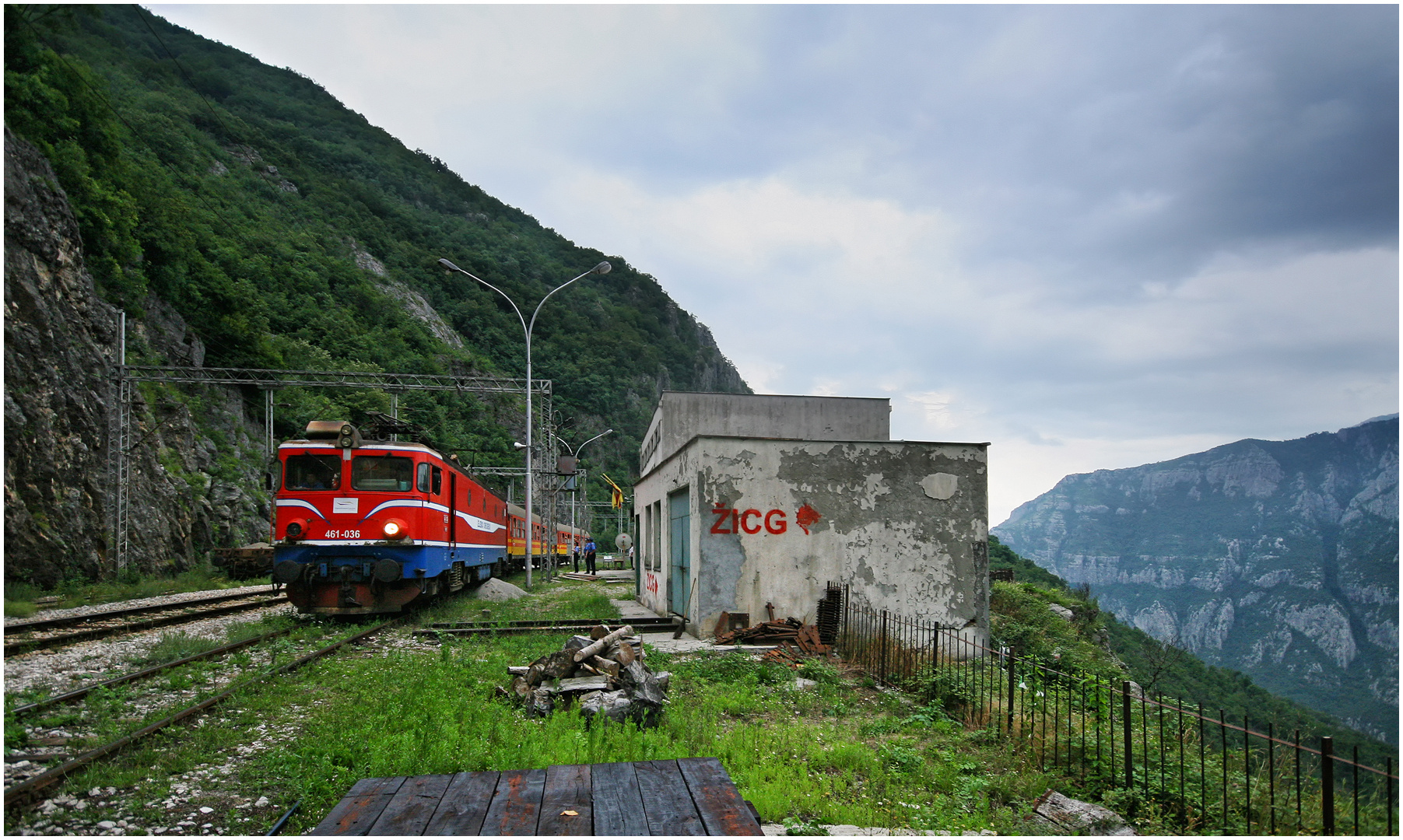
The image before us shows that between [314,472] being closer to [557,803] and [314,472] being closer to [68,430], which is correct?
[557,803]

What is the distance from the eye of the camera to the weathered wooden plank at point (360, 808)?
8.81ft

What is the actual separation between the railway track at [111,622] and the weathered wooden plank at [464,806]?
9541mm

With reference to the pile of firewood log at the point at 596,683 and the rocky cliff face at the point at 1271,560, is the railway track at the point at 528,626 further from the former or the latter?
the rocky cliff face at the point at 1271,560

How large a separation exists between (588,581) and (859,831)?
83.8ft

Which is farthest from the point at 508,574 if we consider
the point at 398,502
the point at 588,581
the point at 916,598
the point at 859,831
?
the point at 859,831

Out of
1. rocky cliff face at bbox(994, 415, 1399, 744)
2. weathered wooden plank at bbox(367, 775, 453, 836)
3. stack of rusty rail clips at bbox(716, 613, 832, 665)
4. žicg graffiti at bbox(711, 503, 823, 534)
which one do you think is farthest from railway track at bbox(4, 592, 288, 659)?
rocky cliff face at bbox(994, 415, 1399, 744)

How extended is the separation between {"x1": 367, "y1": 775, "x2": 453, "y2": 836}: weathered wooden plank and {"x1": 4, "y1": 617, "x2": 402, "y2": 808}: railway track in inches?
120

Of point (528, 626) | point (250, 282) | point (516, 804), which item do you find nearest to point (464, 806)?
point (516, 804)

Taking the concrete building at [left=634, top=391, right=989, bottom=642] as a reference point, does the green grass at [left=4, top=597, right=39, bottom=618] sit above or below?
below

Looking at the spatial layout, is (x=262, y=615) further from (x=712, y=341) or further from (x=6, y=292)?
(x=712, y=341)

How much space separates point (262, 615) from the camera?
46.6 ft

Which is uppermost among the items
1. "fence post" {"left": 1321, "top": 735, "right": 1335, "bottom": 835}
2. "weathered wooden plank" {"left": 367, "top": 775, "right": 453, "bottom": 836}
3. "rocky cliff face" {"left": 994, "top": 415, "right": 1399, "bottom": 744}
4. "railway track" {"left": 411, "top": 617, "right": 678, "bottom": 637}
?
"weathered wooden plank" {"left": 367, "top": 775, "right": 453, "bottom": 836}

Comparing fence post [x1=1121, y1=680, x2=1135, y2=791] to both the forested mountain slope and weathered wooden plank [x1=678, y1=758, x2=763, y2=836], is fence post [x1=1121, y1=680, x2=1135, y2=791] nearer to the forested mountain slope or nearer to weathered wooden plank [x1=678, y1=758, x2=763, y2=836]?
weathered wooden plank [x1=678, y1=758, x2=763, y2=836]

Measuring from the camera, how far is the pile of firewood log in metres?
6.55
